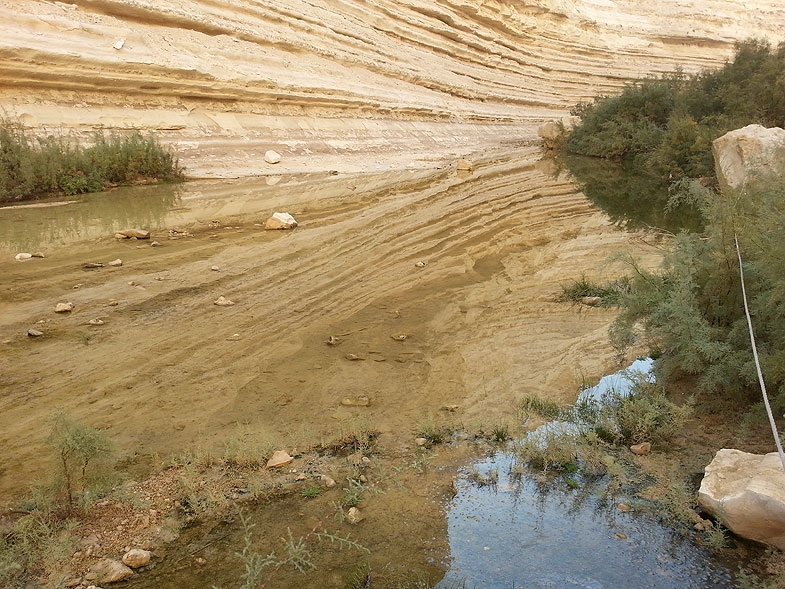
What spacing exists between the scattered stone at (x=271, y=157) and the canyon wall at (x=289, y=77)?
16 centimetres

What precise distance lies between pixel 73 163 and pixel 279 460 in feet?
30.9

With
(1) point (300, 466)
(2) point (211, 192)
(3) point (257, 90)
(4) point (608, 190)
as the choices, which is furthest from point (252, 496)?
(3) point (257, 90)

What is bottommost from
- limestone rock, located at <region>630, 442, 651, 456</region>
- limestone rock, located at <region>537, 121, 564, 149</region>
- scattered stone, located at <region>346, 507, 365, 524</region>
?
scattered stone, located at <region>346, 507, 365, 524</region>

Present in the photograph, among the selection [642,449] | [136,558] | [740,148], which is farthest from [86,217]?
[740,148]

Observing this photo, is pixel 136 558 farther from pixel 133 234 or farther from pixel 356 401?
pixel 133 234

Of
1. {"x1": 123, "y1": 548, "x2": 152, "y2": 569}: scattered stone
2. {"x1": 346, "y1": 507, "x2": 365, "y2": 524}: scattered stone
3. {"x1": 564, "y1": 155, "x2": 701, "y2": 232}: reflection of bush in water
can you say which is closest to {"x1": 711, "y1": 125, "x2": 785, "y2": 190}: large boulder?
{"x1": 564, "y1": 155, "x2": 701, "y2": 232}: reflection of bush in water

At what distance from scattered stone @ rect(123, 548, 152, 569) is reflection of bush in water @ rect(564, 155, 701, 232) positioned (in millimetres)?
8636

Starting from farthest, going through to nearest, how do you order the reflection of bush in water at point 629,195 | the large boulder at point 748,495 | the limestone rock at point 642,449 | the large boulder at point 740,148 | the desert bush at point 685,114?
the desert bush at point 685,114, the reflection of bush in water at point 629,195, the large boulder at point 740,148, the limestone rock at point 642,449, the large boulder at point 748,495

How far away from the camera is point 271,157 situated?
14.2m

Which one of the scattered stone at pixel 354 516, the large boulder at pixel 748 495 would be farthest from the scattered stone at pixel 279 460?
the large boulder at pixel 748 495

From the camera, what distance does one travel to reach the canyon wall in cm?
1198

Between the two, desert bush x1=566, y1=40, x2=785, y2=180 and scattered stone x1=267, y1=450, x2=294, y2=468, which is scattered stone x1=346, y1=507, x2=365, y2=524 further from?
desert bush x1=566, y1=40, x2=785, y2=180

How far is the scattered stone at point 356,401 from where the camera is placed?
4.02 m

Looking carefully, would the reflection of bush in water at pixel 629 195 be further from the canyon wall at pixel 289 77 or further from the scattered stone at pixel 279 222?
the scattered stone at pixel 279 222
